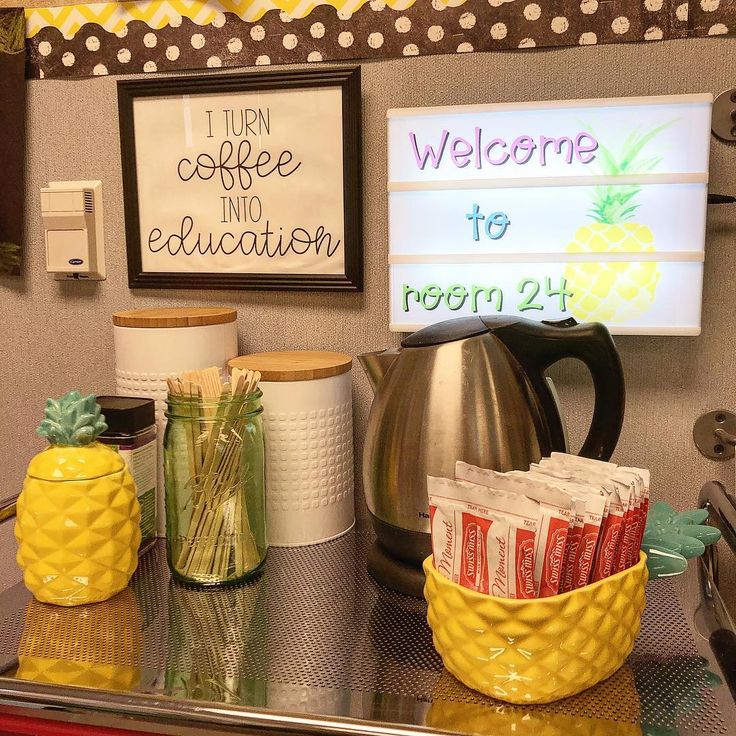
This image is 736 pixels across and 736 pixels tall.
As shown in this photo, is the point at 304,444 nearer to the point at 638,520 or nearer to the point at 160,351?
the point at 160,351

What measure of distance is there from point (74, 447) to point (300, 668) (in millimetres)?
316

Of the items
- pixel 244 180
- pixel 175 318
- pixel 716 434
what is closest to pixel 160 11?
pixel 244 180

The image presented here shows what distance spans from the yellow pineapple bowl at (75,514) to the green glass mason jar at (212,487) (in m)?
0.05

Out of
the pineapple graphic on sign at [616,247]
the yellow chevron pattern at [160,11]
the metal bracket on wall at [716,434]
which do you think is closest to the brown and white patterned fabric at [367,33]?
the yellow chevron pattern at [160,11]

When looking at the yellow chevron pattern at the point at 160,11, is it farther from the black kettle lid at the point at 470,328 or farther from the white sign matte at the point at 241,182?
the black kettle lid at the point at 470,328

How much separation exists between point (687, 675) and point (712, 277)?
1.61 feet

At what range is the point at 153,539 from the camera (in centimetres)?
92

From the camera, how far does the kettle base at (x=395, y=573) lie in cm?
78

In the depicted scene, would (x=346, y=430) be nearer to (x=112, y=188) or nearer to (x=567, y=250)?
(x=567, y=250)

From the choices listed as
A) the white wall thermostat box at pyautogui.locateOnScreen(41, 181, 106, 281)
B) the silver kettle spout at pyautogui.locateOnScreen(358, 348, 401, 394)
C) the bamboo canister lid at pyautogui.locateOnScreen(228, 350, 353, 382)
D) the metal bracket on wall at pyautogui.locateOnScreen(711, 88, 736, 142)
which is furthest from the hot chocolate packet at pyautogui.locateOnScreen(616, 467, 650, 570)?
the white wall thermostat box at pyautogui.locateOnScreen(41, 181, 106, 281)

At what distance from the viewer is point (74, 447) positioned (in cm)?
78

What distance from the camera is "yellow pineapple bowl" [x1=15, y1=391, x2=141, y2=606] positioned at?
76 centimetres

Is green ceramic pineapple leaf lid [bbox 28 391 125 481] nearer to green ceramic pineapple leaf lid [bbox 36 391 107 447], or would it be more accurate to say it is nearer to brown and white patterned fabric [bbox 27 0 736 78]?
green ceramic pineapple leaf lid [bbox 36 391 107 447]

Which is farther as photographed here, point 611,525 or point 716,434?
point 716,434
